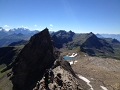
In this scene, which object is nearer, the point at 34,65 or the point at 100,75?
the point at 34,65

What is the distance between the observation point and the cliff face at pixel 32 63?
211ft

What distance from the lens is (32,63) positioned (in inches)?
2736

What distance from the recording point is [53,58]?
225 feet

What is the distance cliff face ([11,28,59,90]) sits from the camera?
6431 cm

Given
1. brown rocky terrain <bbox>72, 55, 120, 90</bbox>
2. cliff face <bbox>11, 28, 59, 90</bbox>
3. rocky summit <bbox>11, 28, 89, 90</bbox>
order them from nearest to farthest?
rocky summit <bbox>11, 28, 89, 90</bbox>, cliff face <bbox>11, 28, 59, 90</bbox>, brown rocky terrain <bbox>72, 55, 120, 90</bbox>

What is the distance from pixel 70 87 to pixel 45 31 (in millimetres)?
49704

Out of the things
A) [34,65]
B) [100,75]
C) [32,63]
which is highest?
[32,63]

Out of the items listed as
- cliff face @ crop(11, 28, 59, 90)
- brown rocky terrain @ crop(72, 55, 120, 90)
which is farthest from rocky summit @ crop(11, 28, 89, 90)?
brown rocky terrain @ crop(72, 55, 120, 90)

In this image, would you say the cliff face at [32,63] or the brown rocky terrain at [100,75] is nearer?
the cliff face at [32,63]

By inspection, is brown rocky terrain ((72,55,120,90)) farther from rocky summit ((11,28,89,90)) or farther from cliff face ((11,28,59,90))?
cliff face ((11,28,59,90))

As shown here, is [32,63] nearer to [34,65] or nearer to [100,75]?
[34,65]

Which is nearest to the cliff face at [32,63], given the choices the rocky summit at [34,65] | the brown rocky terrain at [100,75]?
the rocky summit at [34,65]

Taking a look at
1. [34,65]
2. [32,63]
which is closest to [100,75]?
[34,65]

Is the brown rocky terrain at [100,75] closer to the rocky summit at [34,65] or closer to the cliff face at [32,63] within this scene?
the rocky summit at [34,65]
